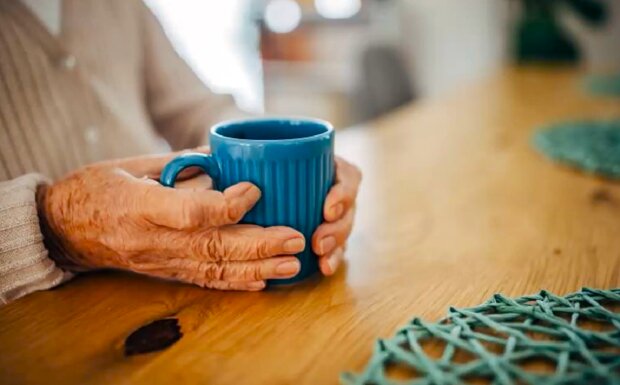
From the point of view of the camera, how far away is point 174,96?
3.15 feet

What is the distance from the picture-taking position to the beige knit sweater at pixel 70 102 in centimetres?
54

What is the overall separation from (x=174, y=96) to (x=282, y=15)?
2.87 metres

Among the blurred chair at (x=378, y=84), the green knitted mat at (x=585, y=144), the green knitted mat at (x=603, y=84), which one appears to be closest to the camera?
the green knitted mat at (x=585, y=144)

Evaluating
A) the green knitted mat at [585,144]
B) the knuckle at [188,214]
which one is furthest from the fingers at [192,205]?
the green knitted mat at [585,144]

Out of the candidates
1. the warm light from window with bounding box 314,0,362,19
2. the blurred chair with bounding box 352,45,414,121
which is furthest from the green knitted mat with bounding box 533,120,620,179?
the warm light from window with bounding box 314,0,362,19

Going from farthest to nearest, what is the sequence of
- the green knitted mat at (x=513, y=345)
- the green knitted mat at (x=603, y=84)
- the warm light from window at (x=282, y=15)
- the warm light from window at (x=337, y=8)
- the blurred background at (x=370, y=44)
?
1. the warm light from window at (x=282, y=15)
2. the warm light from window at (x=337, y=8)
3. the blurred background at (x=370, y=44)
4. the green knitted mat at (x=603, y=84)
5. the green knitted mat at (x=513, y=345)

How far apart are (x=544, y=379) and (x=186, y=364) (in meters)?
0.27

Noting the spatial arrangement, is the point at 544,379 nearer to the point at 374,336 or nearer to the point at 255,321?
the point at 374,336

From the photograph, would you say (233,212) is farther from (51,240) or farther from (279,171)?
(51,240)

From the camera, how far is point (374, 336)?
1.55 feet

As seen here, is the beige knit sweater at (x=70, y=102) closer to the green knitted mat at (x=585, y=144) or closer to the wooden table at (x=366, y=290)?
the wooden table at (x=366, y=290)

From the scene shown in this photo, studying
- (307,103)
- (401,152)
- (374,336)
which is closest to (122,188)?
(374,336)

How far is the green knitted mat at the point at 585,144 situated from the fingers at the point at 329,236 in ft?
1.72

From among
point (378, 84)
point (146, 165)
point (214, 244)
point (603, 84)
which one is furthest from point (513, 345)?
point (378, 84)
